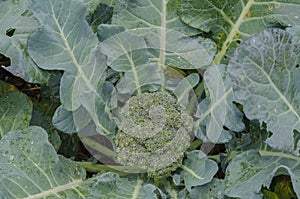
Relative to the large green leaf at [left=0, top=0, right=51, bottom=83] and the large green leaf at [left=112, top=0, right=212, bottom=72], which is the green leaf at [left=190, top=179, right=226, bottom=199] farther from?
the large green leaf at [left=0, top=0, right=51, bottom=83]

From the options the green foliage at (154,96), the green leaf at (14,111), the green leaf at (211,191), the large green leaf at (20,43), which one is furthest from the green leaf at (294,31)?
the green leaf at (14,111)

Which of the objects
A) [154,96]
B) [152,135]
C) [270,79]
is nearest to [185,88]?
[154,96]

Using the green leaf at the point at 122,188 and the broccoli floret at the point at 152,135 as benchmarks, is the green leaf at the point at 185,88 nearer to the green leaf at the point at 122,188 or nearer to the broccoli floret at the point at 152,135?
the broccoli floret at the point at 152,135

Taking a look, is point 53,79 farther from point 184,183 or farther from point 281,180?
point 281,180

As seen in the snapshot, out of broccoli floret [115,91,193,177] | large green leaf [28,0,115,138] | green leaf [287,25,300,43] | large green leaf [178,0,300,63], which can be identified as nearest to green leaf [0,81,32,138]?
large green leaf [28,0,115,138]

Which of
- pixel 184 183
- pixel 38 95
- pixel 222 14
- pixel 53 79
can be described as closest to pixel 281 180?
pixel 184 183

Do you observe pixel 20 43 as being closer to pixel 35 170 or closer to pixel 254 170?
pixel 35 170
